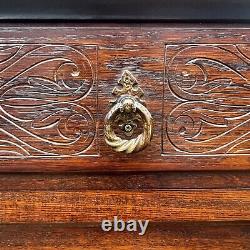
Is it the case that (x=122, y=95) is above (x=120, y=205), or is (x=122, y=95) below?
above

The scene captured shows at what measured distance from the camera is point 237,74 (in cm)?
66

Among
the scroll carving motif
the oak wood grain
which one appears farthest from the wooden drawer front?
the oak wood grain

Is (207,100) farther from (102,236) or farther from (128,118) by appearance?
(102,236)

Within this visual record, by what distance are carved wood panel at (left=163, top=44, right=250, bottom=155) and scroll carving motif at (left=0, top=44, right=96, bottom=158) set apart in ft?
0.37

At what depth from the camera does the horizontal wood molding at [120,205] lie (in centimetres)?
70

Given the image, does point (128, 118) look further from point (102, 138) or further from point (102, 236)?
point (102, 236)

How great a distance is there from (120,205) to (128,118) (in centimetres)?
14

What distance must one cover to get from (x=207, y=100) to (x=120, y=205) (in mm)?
200

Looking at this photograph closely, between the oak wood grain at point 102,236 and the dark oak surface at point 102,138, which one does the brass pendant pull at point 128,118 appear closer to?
the dark oak surface at point 102,138

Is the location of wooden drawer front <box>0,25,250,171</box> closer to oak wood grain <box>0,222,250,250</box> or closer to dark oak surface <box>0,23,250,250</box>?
dark oak surface <box>0,23,250,250</box>

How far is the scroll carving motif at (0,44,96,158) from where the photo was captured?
2.13ft

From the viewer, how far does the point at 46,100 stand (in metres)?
0.66

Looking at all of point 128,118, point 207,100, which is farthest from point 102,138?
point 207,100

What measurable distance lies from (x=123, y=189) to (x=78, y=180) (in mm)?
67
